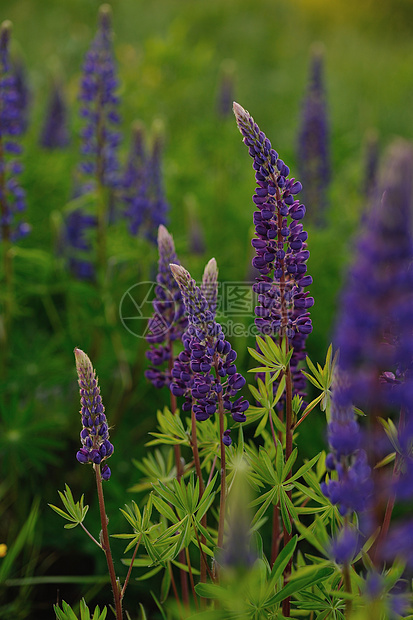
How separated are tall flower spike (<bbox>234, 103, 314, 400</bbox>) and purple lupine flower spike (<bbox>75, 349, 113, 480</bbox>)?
1.50ft

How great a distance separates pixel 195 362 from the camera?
1.55 m

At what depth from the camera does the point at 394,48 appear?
1274 centimetres

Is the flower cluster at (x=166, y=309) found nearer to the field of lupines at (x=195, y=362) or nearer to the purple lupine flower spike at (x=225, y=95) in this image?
the field of lupines at (x=195, y=362)

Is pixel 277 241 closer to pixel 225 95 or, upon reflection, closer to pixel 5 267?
pixel 5 267

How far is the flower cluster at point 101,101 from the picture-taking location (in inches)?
135

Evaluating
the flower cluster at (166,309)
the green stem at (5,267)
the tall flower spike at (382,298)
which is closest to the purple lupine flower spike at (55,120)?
the green stem at (5,267)

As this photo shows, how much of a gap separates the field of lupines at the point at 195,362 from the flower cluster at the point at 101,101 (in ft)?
0.05

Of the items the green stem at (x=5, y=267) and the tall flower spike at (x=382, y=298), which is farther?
the green stem at (x=5, y=267)

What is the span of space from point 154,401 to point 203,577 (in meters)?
1.78

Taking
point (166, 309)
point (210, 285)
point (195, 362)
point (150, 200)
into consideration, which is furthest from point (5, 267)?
point (195, 362)

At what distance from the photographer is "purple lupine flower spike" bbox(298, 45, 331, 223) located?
514cm

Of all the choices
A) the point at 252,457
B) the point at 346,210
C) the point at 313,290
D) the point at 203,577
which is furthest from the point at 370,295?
the point at 346,210

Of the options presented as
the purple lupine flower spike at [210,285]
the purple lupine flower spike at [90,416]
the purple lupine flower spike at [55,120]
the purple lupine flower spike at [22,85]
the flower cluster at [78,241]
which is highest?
the purple lupine flower spike at [22,85]

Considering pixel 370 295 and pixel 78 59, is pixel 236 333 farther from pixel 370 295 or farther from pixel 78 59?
pixel 78 59
